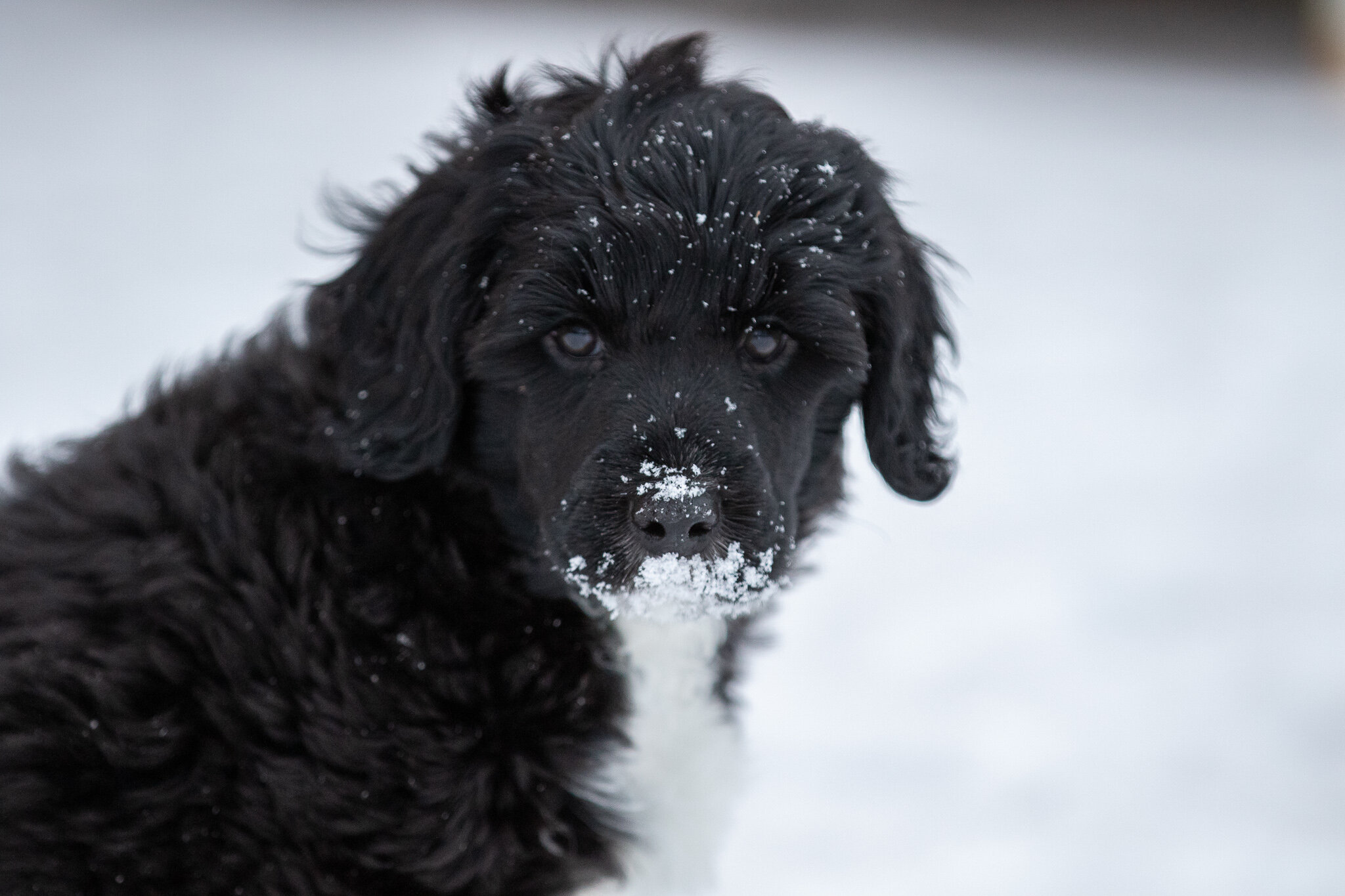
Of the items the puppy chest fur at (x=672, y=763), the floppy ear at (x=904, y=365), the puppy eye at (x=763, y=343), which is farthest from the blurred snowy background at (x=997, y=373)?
the puppy chest fur at (x=672, y=763)

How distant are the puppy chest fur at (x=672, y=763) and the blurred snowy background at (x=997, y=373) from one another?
26.8 inches

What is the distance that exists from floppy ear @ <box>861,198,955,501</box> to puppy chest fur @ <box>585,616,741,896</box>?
59 centimetres

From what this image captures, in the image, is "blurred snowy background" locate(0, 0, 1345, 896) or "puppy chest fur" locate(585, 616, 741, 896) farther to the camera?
"blurred snowy background" locate(0, 0, 1345, 896)

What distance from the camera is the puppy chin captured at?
96.0 inches

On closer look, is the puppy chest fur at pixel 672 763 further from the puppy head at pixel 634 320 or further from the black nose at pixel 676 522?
the black nose at pixel 676 522

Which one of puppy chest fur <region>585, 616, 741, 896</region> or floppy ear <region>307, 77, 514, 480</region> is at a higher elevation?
floppy ear <region>307, 77, 514, 480</region>

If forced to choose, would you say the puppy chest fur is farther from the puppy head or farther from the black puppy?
the puppy head

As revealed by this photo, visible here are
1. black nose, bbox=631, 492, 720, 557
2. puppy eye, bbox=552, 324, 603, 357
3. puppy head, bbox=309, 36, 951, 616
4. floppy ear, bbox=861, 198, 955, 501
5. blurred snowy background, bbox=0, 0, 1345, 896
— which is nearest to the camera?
black nose, bbox=631, 492, 720, 557

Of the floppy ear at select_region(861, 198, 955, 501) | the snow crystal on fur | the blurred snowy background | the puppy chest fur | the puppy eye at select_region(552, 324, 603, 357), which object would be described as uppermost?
the blurred snowy background

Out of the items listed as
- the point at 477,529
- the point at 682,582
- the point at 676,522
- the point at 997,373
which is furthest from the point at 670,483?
the point at 997,373

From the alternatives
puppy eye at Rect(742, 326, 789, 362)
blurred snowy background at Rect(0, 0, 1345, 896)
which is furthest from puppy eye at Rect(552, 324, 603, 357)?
blurred snowy background at Rect(0, 0, 1345, 896)

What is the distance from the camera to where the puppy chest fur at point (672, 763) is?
281 cm

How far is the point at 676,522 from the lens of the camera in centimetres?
237

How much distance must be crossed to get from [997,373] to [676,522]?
560cm
